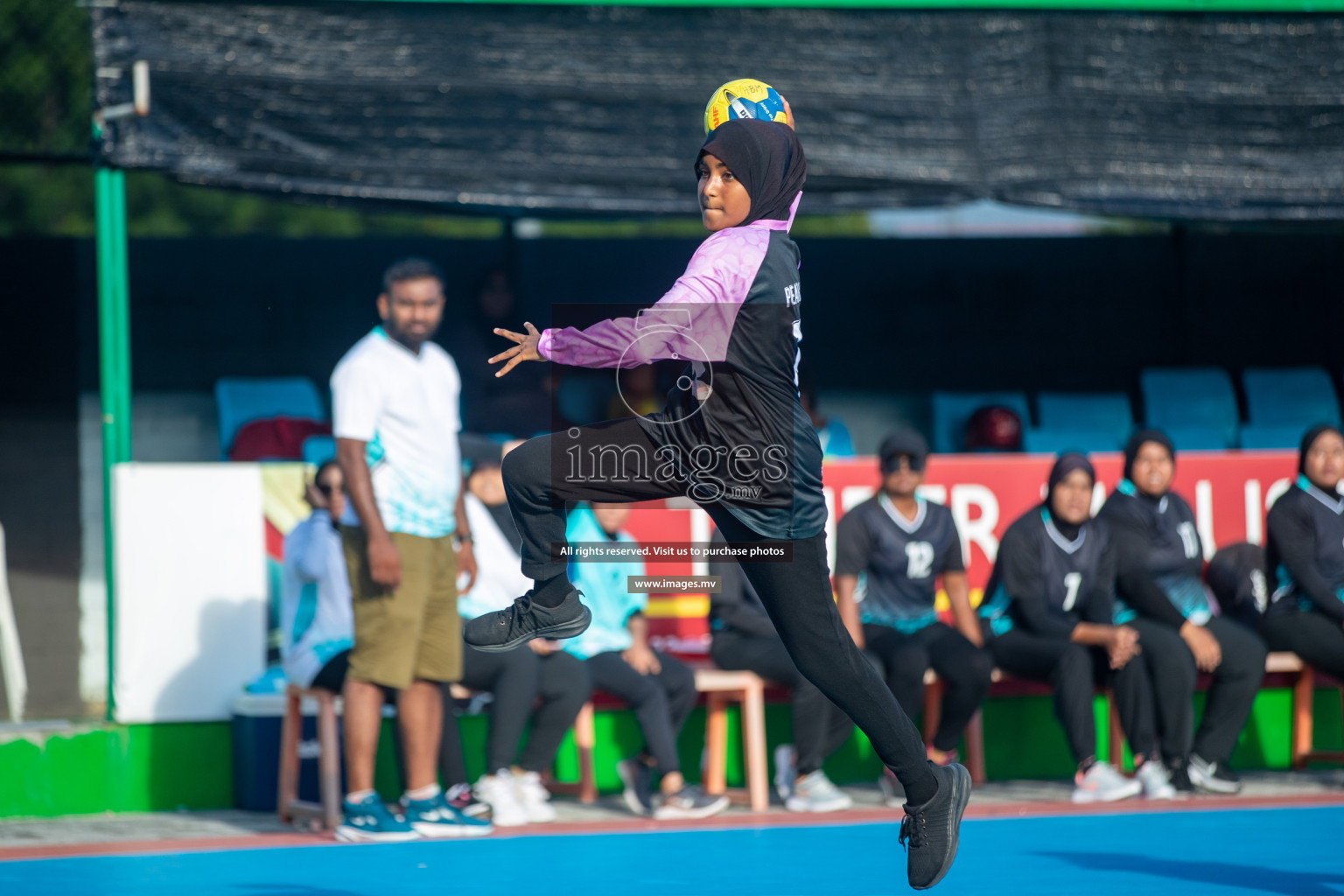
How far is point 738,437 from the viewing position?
420 cm

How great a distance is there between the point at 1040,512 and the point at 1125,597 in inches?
23.0

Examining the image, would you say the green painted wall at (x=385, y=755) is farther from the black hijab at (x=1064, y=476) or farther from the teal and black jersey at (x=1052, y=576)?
the black hijab at (x=1064, y=476)

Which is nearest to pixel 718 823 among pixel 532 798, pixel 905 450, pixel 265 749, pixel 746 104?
pixel 532 798

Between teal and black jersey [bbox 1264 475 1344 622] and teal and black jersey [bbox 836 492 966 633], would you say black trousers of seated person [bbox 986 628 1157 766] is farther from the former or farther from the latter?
teal and black jersey [bbox 1264 475 1344 622]

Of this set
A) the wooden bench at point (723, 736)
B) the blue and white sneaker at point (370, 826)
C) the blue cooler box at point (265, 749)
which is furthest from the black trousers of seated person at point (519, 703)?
the blue cooler box at point (265, 749)

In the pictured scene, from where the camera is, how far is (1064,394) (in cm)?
1127

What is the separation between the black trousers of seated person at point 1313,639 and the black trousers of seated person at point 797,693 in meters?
2.24

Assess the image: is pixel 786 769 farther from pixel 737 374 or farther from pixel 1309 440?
pixel 737 374

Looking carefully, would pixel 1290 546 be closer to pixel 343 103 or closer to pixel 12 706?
pixel 343 103

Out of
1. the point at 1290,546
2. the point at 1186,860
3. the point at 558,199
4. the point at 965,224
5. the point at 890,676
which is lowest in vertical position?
the point at 1186,860

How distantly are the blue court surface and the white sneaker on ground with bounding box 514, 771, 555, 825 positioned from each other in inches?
13.5

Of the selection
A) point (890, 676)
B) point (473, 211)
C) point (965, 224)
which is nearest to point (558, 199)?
point (473, 211)

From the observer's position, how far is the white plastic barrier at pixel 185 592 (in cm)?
741

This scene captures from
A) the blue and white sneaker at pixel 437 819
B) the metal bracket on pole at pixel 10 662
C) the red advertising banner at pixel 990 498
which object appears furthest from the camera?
the metal bracket on pole at pixel 10 662
